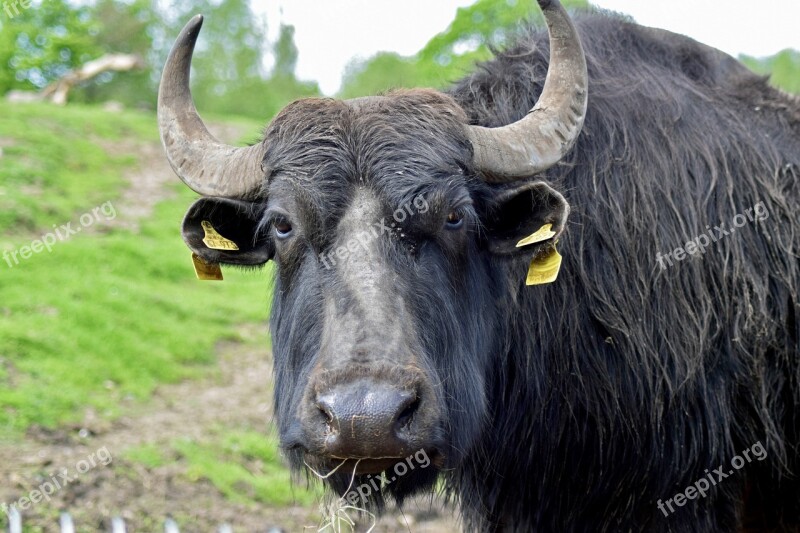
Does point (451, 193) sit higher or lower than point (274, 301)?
higher

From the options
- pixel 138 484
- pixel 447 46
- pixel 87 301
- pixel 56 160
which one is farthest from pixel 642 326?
pixel 447 46

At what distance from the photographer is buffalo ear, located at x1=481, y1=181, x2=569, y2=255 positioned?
15.4ft

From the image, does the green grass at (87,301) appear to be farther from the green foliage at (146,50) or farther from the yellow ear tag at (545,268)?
the green foliage at (146,50)

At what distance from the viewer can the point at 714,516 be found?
5.56 m

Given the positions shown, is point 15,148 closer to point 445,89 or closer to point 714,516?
point 445,89

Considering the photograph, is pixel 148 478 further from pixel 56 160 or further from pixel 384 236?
pixel 56 160

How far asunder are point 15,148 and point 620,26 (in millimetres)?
18267

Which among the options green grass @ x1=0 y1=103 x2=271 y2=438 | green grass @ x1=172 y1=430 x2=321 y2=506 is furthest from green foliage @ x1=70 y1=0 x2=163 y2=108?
green grass @ x1=172 y1=430 x2=321 y2=506

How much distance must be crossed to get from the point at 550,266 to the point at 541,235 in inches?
8.7

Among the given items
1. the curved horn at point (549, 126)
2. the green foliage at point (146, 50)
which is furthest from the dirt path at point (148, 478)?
the green foliage at point (146, 50)

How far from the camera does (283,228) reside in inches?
188

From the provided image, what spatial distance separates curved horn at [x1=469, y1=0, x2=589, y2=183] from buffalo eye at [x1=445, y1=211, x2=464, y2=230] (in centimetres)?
36

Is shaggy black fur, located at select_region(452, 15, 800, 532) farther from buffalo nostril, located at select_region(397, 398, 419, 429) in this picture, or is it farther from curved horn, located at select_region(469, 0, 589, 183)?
buffalo nostril, located at select_region(397, 398, 419, 429)

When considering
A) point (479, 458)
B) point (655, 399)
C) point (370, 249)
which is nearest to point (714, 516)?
point (655, 399)
